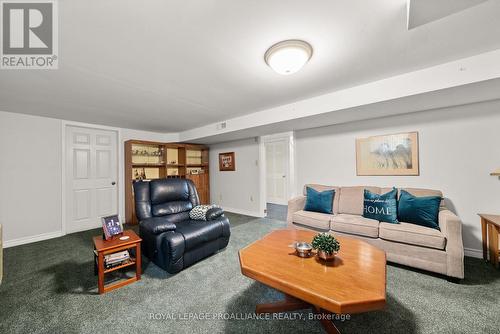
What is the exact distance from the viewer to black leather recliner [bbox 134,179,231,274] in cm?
211

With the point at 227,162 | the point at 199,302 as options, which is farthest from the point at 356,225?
the point at 227,162

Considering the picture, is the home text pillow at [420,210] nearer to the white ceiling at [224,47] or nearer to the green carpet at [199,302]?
the green carpet at [199,302]

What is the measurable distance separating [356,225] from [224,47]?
2.54m

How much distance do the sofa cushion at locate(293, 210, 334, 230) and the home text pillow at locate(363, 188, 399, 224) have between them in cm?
50

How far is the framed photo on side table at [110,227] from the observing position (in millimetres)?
2021

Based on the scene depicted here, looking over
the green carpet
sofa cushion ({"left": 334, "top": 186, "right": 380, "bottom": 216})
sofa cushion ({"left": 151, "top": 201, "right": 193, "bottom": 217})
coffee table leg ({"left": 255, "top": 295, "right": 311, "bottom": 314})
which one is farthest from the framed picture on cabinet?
coffee table leg ({"left": 255, "top": 295, "right": 311, "bottom": 314})

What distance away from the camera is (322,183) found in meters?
3.62

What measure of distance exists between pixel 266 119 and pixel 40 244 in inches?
166

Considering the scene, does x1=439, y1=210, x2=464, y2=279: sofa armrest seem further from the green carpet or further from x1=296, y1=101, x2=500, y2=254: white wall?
x1=296, y1=101, x2=500, y2=254: white wall

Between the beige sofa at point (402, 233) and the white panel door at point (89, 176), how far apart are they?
399 centimetres

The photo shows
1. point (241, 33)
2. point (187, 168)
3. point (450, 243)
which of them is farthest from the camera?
point (187, 168)

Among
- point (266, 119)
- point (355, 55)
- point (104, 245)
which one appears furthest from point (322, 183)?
point (104, 245)

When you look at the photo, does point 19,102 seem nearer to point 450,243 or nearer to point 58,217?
point 58,217

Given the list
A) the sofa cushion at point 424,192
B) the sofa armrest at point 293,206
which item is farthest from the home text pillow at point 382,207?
the sofa armrest at point 293,206
